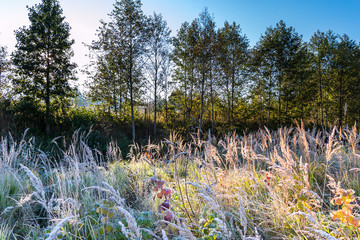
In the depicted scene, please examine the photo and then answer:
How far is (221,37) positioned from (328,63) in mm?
12812

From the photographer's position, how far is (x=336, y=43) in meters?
21.0

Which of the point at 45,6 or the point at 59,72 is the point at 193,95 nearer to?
the point at 59,72

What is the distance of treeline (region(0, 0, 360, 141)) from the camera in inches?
523

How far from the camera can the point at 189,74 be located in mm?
18328

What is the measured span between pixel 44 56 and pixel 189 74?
10.2 m

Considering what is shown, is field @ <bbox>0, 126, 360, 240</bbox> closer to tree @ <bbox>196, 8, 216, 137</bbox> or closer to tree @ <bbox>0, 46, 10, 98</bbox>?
tree @ <bbox>196, 8, 216, 137</bbox>

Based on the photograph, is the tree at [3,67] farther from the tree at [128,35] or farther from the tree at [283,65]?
the tree at [283,65]

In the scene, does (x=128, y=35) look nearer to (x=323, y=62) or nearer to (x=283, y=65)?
(x=283, y=65)

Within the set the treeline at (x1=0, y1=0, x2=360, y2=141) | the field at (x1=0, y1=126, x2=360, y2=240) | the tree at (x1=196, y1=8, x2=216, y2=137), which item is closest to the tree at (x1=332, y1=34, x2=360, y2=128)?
the treeline at (x1=0, y1=0, x2=360, y2=141)

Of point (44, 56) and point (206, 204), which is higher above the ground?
point (44, 56)

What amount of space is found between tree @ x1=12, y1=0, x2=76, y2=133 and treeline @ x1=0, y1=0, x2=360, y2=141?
0.05 m

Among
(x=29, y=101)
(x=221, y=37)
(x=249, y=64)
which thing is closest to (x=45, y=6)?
(x=29, y=101)

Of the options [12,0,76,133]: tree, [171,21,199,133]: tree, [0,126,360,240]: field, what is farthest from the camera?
[171,21,199,133]: tree

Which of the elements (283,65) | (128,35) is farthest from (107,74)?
(283,65)
